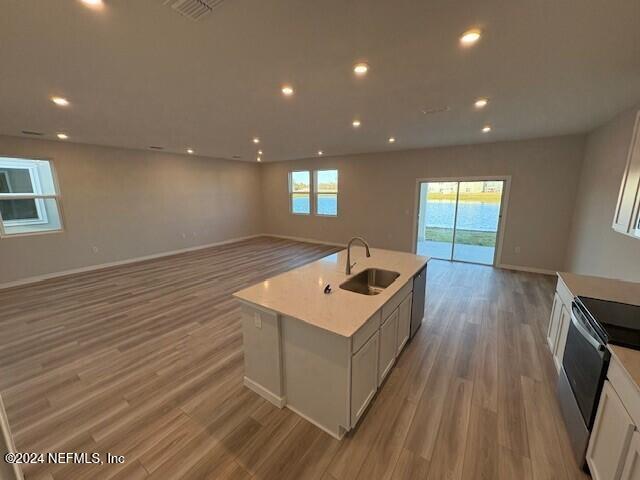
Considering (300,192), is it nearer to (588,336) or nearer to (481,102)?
(481,102)

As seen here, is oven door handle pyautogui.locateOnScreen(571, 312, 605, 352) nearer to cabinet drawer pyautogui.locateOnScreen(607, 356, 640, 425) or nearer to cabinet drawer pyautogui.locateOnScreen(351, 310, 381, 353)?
cabinet drawer pyautogui.locateOnScreen(607, 356, 640, 425)

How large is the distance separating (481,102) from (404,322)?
270 cm

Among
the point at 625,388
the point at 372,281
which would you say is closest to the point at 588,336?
the point at 625,388

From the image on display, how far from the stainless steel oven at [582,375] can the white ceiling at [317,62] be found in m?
1.88

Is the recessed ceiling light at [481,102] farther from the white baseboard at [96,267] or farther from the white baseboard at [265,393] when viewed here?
the white baseboard at [96,267]

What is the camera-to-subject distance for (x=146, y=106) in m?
3.12

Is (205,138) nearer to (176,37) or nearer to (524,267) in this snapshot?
(176,37)

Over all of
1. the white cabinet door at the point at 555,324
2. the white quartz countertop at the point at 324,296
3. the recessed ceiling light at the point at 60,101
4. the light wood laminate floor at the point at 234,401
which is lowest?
the light wood laminate floor at the point at 234,401

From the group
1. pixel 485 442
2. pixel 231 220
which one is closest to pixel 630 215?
pixel 485 442

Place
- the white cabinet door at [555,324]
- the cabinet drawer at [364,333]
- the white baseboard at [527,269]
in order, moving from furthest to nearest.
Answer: the white baseboard at [527,269], the white cabinet door at [555,324], the cabinet drawer at [364,333]

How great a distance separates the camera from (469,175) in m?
5.62

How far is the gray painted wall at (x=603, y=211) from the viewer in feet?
9.26

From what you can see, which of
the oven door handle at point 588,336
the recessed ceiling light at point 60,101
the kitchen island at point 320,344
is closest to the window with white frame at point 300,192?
the recessed ceiling light at point 60,101

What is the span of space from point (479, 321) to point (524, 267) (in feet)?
10.1
